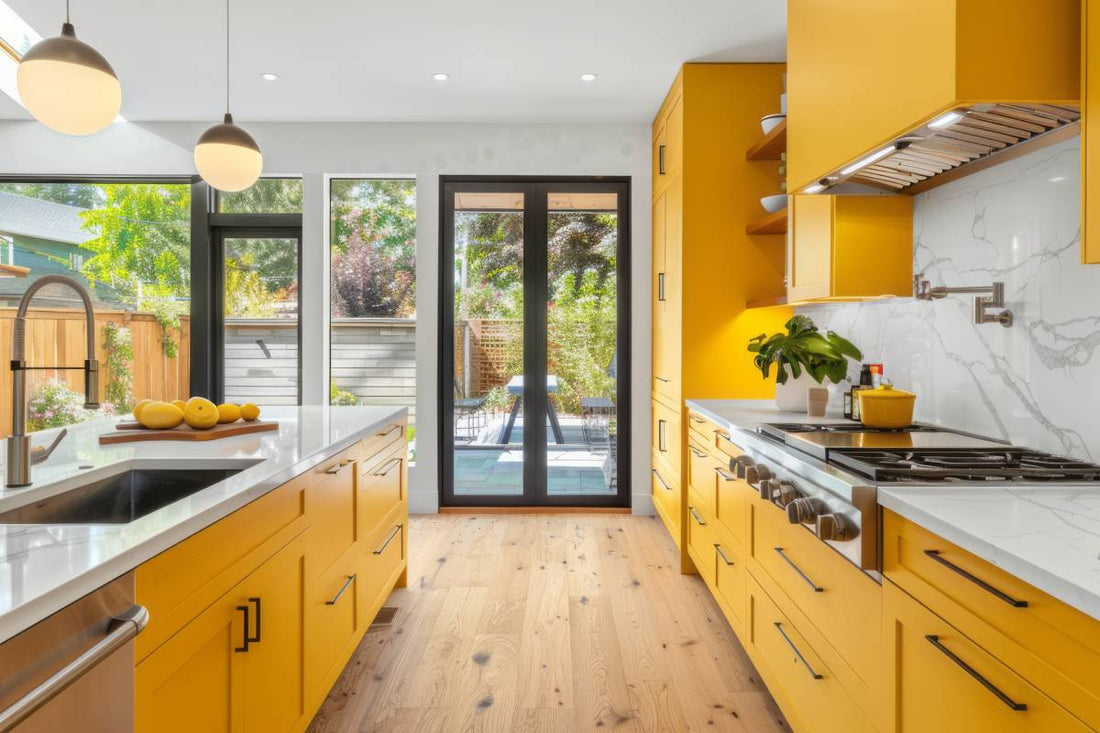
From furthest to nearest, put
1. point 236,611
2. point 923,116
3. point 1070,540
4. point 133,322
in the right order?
point 133,322 < point 923,116 < point 236,611 < point 1070,540

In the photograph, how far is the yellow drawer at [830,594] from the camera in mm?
1312

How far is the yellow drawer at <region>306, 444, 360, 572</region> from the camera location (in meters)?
1.73

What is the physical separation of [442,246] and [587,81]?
58.1 inches

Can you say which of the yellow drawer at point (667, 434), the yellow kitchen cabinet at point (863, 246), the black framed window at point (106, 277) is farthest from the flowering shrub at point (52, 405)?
the yellow kitchen cabinet at point (863, 246)

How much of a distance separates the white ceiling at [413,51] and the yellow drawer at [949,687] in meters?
2.71

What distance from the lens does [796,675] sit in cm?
172

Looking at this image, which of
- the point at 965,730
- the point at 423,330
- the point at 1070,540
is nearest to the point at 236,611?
the point at 965,730

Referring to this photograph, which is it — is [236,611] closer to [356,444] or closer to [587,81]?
[356,444]

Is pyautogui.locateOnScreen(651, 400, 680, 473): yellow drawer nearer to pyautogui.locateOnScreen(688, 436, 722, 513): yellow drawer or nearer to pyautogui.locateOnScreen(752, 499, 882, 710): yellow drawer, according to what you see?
pyautogui.locateOnScreen(688, 436, 722, 513): yellow drawer

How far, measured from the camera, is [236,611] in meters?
1.27

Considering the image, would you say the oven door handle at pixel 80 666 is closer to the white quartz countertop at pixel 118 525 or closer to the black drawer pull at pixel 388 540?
the white quartz countertop at pixel 118 525

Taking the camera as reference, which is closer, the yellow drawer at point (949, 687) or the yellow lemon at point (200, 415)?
the yellow drawer at point (949, 687)

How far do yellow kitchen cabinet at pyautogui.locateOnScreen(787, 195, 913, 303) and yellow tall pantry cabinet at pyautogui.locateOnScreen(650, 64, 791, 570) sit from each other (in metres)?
1.00

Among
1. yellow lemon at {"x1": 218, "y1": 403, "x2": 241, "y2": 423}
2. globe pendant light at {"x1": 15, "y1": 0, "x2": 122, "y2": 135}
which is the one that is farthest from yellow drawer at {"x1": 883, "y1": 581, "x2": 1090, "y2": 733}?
globe pendant light at {"x1": 15, "y1": 0, "x2": 122, "y2": 135}
